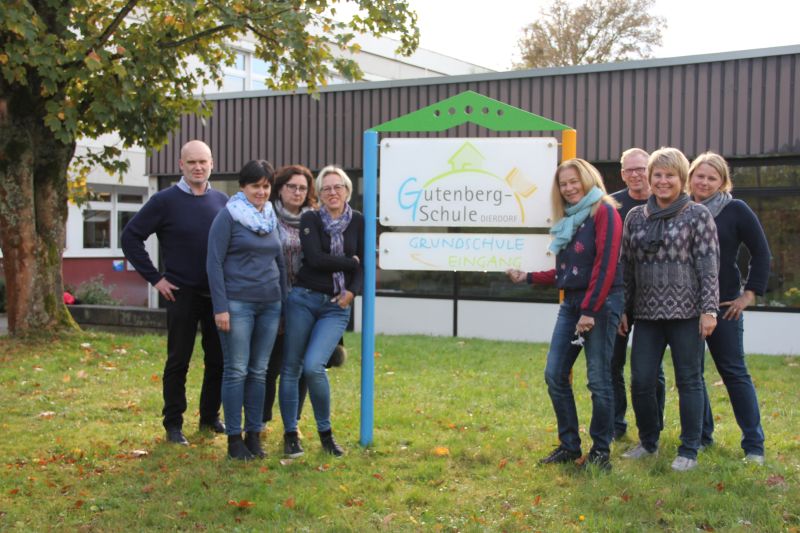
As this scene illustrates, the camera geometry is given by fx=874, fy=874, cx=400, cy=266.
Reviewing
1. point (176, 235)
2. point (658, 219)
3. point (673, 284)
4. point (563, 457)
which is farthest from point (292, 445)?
point (658, 219)

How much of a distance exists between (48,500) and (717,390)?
233 inches

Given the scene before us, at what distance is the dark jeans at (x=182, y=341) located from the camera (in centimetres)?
584

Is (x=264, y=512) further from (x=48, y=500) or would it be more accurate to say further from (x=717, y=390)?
(x=717, y=390)

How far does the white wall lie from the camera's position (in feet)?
37.7

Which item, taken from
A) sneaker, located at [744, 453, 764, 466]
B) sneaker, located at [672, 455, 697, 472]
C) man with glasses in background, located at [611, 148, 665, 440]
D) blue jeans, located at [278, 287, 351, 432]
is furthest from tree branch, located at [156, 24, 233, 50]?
sneaker, located at [744, 453, 764, 466]

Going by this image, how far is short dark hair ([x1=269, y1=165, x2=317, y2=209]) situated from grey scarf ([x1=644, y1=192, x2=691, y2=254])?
7.01 ft

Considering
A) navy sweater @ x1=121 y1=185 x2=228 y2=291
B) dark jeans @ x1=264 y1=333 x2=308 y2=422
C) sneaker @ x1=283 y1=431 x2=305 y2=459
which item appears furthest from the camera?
dark jeans @ x1=264 y1=333 x2=308 y2=422

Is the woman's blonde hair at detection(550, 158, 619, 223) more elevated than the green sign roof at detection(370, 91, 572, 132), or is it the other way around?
the green sign roof at detection(370, 91, 572, 132)

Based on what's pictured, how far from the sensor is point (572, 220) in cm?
504

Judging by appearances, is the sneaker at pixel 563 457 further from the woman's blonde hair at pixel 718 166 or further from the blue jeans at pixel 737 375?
the woman's blonde hair at pixel 718 166

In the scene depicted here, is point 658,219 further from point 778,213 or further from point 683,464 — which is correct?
point 778,213

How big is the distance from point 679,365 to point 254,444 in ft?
8.64

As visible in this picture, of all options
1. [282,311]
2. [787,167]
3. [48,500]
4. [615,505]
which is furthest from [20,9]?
[787,167]

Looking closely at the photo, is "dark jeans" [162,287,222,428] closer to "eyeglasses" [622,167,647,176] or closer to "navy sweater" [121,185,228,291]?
"navy sweater" [121,185,228,291]
